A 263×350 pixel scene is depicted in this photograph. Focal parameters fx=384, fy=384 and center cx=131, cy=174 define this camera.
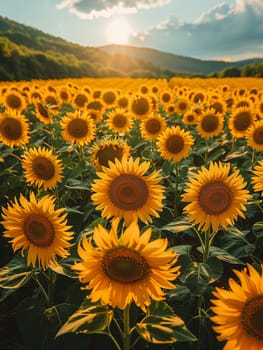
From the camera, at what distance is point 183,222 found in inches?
121

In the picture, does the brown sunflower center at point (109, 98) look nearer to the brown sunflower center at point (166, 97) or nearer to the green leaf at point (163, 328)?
the brown sunflower center at point (166, 97)

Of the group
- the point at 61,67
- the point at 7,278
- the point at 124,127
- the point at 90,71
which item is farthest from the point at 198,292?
the point at 90,71

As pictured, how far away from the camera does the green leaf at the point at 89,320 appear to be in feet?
5.61

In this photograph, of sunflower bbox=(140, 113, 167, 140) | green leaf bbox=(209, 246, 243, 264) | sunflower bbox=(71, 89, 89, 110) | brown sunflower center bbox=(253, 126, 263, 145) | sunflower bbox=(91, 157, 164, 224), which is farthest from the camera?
sunflower bbox=(71, 89, 89, 110)

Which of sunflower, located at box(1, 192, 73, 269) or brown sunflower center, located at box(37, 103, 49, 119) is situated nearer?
sunflower, located at box(1, 192, 73, 269)

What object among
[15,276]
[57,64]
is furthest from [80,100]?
[57,64]

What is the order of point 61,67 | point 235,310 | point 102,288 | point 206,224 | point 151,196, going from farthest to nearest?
1. point 61,67
2. point 151,196
3. point 206,224
4. point 102,288
5. point 235,310

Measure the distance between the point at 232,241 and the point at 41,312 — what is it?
168cm

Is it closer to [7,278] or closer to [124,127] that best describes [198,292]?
[7,278]

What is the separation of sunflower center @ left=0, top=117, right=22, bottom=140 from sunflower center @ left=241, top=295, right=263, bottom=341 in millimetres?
4875

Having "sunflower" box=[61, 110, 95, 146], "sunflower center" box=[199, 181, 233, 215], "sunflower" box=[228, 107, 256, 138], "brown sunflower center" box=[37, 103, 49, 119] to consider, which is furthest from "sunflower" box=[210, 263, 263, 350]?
"brown sunflower center" box=[37, 103, 49, 119]

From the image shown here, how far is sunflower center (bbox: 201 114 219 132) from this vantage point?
21.7ft

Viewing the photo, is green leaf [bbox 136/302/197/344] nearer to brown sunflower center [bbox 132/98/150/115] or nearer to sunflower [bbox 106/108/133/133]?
sunflower [bbox 106/108/133/133]

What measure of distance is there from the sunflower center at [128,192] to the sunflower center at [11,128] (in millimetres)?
3202
